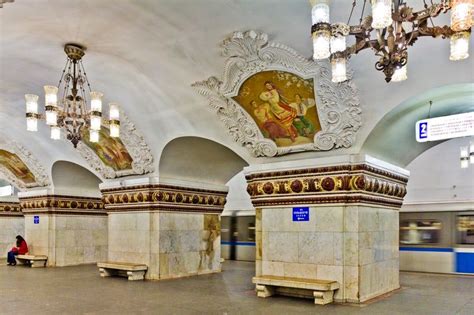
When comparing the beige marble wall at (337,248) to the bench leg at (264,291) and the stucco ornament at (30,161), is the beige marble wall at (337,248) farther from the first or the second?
the stucco ornament at (30,161)

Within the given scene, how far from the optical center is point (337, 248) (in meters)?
6.58

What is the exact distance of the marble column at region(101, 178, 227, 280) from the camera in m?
9.21

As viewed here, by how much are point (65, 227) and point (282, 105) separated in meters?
9.05

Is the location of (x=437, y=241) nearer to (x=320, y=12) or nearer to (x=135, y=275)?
(x=135, y=275)

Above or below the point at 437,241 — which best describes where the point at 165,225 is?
above

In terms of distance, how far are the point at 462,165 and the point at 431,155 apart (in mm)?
1224

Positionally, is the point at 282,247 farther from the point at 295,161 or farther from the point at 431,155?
the point at 431,155

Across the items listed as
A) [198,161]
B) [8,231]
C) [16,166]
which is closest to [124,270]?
[198,161]

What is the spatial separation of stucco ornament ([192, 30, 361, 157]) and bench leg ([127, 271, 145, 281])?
3.98 metres

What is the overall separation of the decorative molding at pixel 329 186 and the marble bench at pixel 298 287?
4.16ft

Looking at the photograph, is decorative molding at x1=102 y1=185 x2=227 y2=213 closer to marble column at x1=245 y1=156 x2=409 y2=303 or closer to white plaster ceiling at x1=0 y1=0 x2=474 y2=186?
white plaster ceiling at x1=0 y1=0 x2=474 y2=186

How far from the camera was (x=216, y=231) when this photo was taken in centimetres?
1038

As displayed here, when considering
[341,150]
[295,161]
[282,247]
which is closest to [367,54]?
[341,150]

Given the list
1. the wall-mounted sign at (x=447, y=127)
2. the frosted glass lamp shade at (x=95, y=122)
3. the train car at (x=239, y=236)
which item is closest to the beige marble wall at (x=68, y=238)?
the train car at (x=239, y=236)
